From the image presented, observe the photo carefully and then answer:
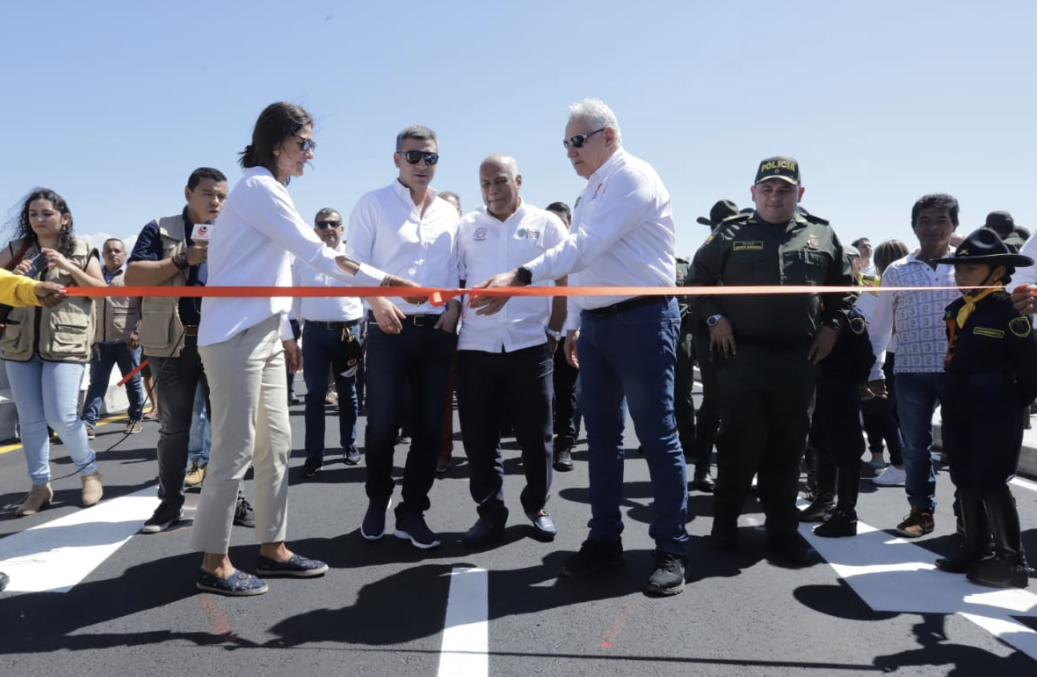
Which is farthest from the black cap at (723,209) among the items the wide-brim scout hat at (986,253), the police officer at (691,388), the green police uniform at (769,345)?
the wide-brim scout hat at (986,253)

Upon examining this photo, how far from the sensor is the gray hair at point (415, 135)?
4.11 metres

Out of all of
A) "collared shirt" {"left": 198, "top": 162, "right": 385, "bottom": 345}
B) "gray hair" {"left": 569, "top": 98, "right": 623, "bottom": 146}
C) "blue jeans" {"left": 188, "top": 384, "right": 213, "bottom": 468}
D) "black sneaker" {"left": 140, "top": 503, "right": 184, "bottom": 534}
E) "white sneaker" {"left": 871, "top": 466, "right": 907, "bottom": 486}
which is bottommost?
"white sneaker" {"left": 871, "top": 466, "right": 907, "bottom": 486}

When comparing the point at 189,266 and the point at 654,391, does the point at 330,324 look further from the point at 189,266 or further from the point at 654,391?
the point at 654,391

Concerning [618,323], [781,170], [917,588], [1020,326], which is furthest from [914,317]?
[618,323]

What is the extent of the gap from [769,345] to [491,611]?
6.50 feet

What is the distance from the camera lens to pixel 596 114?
3.68 meters

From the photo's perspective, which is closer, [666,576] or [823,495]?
[666,576]

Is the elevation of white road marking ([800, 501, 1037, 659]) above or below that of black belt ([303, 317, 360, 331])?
below

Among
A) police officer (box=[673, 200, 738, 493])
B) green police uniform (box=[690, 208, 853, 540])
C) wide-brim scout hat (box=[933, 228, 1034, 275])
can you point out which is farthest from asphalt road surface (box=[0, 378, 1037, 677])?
wide-brim scout hat (box=[933, 228, 1034, 275])

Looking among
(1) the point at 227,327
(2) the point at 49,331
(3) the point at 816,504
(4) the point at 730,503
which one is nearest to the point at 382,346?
(1) the point at 227,327

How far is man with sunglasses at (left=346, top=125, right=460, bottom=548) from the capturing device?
13.2 feet

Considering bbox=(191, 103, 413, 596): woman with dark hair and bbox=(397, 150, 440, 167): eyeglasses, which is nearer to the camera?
bbox=(191, 103, 413, 596): woman with dark hair

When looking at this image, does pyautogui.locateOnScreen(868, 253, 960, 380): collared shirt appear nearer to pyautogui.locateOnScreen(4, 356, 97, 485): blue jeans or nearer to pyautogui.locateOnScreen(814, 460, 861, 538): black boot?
pyautogui.locateOnScreen(814, 460, 861, 538): black boot

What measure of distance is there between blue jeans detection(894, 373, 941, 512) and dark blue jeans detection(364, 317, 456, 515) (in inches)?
108
